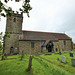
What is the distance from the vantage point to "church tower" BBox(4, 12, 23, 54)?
1842cm

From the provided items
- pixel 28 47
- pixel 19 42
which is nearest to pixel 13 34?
pixel 19 42

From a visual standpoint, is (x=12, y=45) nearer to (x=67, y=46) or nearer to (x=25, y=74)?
(x=25, y=74)

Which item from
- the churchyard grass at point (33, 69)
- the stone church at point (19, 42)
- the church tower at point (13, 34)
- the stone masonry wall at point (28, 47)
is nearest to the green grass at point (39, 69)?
the churchyard grass at point (33, 69)

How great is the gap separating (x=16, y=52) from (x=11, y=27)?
9733 millimetres

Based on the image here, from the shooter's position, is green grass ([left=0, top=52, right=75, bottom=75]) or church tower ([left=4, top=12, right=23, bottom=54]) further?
church tower ([left=4, top=12, right=23, bottom=54])

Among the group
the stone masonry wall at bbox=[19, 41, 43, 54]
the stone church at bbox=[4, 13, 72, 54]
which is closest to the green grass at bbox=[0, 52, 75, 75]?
the stone masonry wall at bbox=[19, 41, 43, 54]

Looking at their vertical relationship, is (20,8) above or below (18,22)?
below

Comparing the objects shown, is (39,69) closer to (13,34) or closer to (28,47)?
(28,47)

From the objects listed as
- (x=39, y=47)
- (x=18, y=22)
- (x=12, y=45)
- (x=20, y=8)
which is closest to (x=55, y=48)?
(x=39, y=47)

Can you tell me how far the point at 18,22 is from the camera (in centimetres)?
2142

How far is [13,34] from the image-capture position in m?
19.6

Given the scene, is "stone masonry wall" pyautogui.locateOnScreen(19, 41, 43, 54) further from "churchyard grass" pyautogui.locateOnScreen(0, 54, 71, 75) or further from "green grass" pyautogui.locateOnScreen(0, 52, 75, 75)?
"churchyard grass" pyautogui.locateOnScreen(0, 54, 71, 75)

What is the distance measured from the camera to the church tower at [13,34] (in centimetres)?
1842

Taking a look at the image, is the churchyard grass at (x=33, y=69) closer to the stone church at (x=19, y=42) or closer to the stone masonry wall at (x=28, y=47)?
the stone church at (x=19, y=42)
